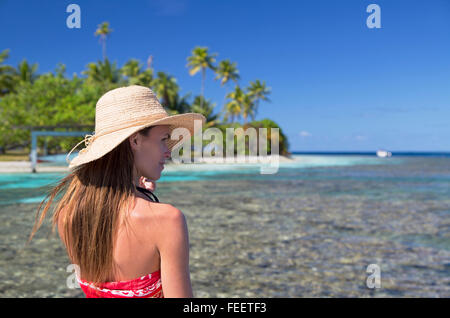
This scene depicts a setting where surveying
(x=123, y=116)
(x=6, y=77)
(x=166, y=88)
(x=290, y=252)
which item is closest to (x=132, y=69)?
(x=166, y=88)

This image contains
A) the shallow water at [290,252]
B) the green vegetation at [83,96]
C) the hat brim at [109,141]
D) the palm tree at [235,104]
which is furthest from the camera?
the palm tree at [235,104]

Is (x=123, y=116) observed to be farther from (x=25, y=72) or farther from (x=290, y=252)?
(x=25, y=72)

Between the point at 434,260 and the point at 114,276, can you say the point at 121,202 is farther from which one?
the point at 434,260

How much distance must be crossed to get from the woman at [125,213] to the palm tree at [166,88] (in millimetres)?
46665

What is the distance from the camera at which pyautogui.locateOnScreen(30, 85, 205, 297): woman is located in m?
1.16

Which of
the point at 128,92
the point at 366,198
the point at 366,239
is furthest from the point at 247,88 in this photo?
the point at 128,92

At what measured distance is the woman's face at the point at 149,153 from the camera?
4.29ft

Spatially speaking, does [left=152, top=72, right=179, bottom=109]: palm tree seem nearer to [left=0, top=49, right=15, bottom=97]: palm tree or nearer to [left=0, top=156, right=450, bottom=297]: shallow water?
[left=0, top=49, right=15, bottom=97]: palm tree

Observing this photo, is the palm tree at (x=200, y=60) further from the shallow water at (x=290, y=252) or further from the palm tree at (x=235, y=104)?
the shallow water at (x=290, y=252)

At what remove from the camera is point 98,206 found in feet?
4.08

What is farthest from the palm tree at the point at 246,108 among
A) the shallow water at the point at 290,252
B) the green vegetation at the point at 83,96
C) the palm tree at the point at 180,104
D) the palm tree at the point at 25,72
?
the shallow water at the point at 290,252

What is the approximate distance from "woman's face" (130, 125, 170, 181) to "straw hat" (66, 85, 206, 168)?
5 centimetres

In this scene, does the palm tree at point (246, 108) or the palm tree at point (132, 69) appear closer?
Answer: the palm tree at point (132, 69)

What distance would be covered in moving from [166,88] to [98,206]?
48.3 m
